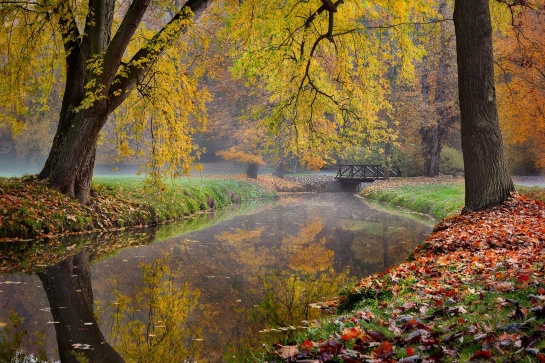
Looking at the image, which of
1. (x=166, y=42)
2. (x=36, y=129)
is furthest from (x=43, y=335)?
(x=36, y=129)

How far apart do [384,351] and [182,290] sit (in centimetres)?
461

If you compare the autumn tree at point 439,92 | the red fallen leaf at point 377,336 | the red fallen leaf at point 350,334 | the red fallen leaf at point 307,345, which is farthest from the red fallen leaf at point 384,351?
the autumn tree at point 439,92

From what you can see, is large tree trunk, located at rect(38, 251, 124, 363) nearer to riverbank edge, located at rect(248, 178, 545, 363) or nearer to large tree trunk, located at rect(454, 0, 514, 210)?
riverbank edge, located at rect(248, 178, 545, 363)

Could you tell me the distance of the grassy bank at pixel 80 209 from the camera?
11711mm

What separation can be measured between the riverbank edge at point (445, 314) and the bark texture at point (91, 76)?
7.60 metres

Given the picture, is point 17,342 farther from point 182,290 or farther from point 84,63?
point 84,63

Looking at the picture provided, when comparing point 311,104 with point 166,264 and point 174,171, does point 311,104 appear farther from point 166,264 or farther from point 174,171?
point 166,264

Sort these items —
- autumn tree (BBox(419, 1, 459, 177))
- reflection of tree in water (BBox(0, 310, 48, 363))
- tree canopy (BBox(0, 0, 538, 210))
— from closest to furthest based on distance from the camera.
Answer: reflection of tree in water (BBox(0, 310, 48, 363)), tree canopy (BBox(0, 0, 538, 210)), autumn tree (BBox(419, 1, 459, 177))

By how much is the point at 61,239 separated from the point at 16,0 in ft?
18.1

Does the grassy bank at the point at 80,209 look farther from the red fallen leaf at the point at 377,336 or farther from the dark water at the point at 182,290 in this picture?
the red fallen leaf at the point at 377,336

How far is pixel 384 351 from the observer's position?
3809mm

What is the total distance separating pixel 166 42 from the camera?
11672 mm

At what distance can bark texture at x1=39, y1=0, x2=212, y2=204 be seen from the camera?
1188 cm

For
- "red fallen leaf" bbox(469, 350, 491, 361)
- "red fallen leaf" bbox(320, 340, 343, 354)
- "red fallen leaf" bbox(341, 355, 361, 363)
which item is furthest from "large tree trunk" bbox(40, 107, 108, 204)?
"red fallen leaf" bbox(469, 350, 491, 361)
